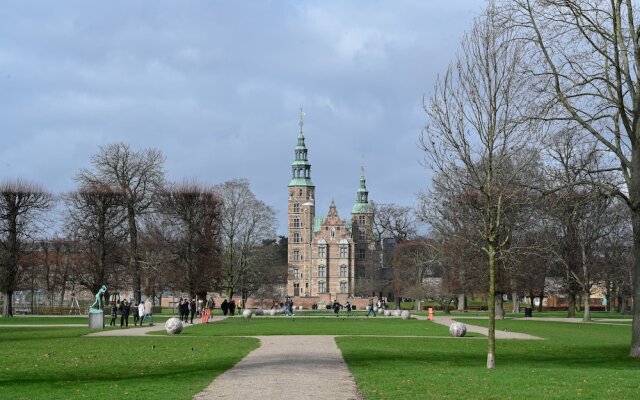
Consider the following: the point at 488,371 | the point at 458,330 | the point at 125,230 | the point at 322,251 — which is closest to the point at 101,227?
the point at 125,230

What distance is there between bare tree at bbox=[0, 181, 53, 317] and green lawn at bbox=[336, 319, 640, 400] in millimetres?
43468

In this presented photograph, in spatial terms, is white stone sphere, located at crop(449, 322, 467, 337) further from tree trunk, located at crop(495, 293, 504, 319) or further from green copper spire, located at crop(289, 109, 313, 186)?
green copper spire, located at crop(289, 109, 313, 186)

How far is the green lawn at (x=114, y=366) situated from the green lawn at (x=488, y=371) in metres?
3.63

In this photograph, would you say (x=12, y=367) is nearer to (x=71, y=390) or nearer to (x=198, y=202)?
(x=71, y=390)

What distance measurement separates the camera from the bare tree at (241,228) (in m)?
86.3

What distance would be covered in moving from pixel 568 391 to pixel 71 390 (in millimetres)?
9548

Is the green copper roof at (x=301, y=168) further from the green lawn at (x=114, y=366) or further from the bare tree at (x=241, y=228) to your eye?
the green lawn at (x=114, y=366)

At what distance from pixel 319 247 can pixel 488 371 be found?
433 feet

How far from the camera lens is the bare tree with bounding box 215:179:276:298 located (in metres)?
86.3

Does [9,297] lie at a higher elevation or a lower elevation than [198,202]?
lower

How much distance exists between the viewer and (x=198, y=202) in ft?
240

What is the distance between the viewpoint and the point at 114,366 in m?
22.7

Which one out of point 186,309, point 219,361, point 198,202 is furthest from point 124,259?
point 219,361

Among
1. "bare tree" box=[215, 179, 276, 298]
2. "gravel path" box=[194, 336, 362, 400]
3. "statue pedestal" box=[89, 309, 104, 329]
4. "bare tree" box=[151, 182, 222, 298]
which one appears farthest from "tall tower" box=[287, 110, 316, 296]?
"gravel path" box=[194, 336, 362, 400]
